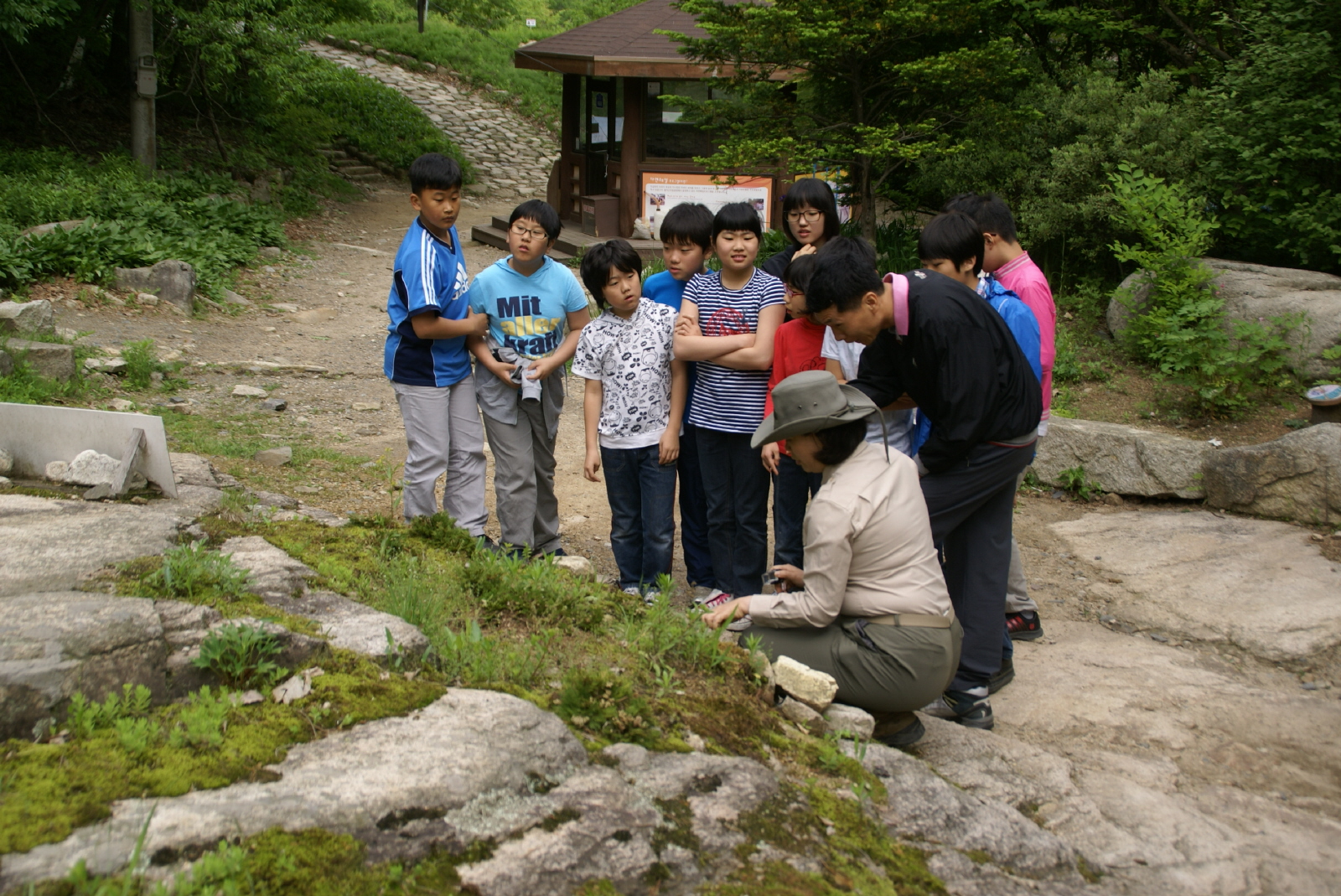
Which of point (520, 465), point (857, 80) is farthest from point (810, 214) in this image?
point (857, 80)

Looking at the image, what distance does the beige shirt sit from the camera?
3.12 m

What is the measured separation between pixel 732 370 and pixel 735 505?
621 millimetres

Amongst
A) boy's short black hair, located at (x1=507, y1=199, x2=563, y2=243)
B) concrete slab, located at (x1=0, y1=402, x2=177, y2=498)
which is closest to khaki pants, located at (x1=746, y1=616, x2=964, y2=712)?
boy's short black hair, located at (x1=507, y1=199, x2=563, y2=243)

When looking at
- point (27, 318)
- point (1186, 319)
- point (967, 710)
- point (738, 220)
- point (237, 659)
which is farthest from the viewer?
point (27, 318)

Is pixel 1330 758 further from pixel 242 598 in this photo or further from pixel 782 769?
pixel 242 598

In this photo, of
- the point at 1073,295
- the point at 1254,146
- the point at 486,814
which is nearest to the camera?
the point at 486,814

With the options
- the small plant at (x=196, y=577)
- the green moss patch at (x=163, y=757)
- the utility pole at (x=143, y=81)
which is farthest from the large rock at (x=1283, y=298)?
the utility pole at (x=143, y=81)

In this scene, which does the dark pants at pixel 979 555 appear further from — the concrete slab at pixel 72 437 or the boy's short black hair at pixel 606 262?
the concrete slab at pixel 72 437

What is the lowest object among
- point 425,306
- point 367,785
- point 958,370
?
point 367,785

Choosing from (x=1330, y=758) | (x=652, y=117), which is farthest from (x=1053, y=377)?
(x=652, y=117)

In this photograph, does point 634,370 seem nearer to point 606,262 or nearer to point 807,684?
point 606,262

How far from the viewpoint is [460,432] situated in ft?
15.4

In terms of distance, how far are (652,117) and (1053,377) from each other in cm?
940

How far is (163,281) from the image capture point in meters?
10.2
